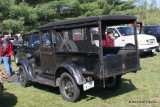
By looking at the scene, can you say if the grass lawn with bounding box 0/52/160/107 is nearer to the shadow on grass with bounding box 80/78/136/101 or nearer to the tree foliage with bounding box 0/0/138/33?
the shadow on grass with bounding box 80/78/136/101

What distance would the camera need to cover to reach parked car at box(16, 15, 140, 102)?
4637 mm

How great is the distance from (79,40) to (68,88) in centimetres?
131

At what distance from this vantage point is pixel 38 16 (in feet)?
48.3

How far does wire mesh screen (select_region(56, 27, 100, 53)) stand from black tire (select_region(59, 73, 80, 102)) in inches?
29.7

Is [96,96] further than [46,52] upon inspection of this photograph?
No

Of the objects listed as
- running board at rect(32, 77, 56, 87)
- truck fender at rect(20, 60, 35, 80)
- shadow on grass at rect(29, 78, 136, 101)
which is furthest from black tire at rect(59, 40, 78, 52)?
truck fender at rect(20, 60, 35, 80)

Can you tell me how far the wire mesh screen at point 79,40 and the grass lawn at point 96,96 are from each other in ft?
4.63

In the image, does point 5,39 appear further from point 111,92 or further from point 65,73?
point 111,92

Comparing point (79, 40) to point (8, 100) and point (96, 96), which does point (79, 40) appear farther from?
point (8, 100)

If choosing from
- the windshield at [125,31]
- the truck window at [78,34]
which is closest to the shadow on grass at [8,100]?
the truck window at [78,34]

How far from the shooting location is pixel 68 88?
5285mm

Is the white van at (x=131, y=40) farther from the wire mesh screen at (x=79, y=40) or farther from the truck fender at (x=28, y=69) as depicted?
the wire mesh screen at (x=79, y=40)

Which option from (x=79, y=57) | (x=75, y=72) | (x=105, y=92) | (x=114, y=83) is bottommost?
(x=105, y=92)

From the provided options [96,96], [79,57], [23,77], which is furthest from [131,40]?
[79,57]
